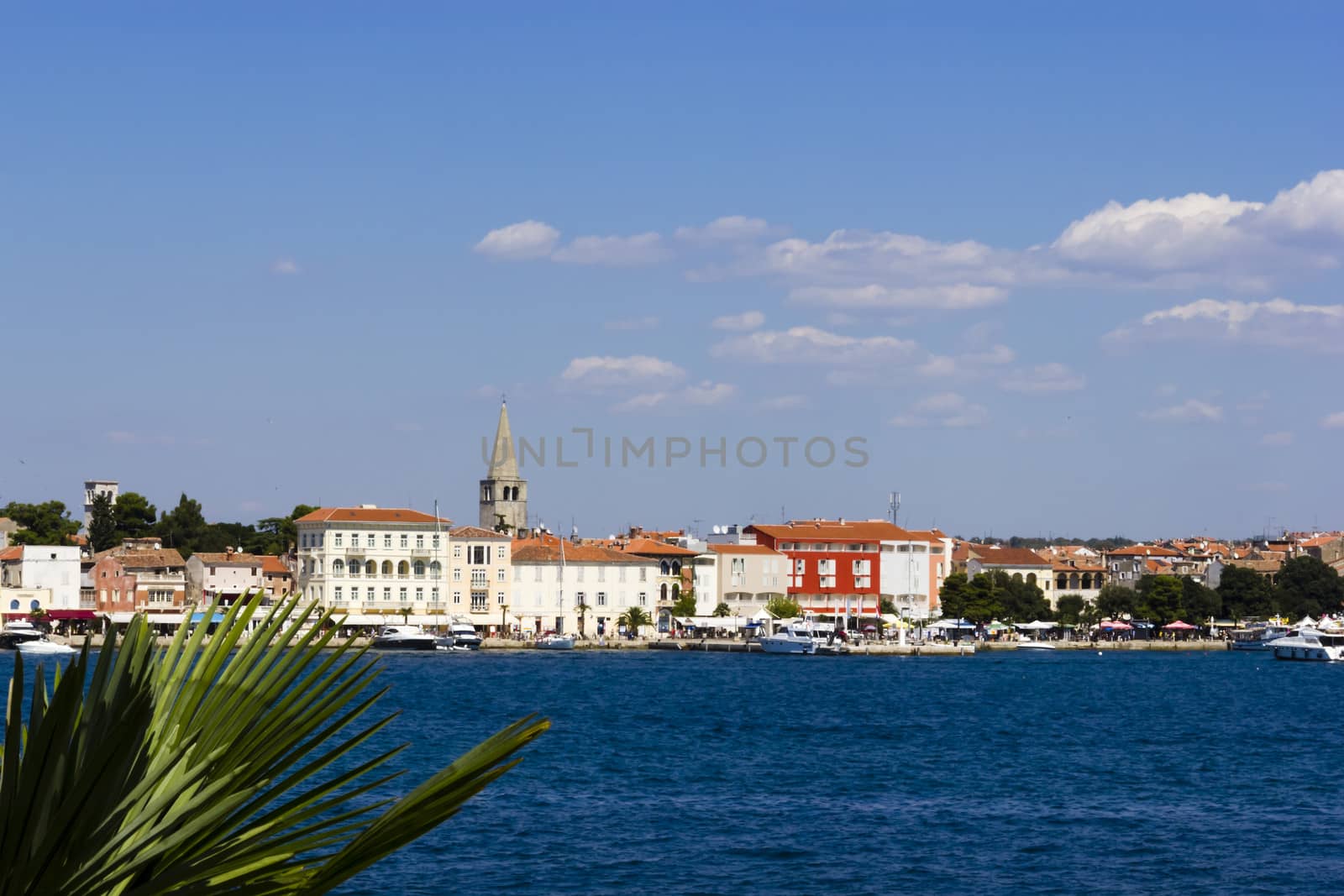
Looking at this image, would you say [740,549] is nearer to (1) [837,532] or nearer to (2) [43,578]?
(1) [837,532]

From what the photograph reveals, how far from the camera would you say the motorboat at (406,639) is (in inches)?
3051

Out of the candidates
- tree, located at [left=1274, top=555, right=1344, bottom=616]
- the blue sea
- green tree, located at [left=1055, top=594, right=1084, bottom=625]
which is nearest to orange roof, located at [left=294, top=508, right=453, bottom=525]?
the blue sea

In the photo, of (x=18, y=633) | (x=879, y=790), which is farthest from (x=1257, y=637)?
(x=879, y=790)

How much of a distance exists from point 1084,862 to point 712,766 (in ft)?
39.1

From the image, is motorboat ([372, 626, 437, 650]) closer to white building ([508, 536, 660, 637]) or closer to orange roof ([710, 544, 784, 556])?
white building ([508, 536, 660, 637])

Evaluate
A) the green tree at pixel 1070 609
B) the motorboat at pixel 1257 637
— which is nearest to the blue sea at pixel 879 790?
the motorboat at pixel 1257 637

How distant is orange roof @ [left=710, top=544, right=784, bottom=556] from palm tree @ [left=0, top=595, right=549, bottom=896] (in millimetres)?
92100

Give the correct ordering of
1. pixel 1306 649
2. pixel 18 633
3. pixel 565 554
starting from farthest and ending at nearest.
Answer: pixel 565 554
pixel 1306 649
pixel 18 633

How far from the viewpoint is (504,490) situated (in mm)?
111500

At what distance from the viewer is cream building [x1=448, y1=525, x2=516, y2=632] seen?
84250 millimetres

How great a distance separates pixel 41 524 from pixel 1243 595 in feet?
230

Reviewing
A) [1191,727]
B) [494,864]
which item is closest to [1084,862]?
[494,864]

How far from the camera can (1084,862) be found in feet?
66.2

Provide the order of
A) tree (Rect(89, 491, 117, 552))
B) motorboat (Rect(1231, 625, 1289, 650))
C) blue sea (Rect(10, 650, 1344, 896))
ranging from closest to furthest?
blue sea (Rect(10, 650, 1344, 896)) < motorboat (Rect(1231, 625, 1289, 650)) < tree (Rect(89, 491, 117, 552))
